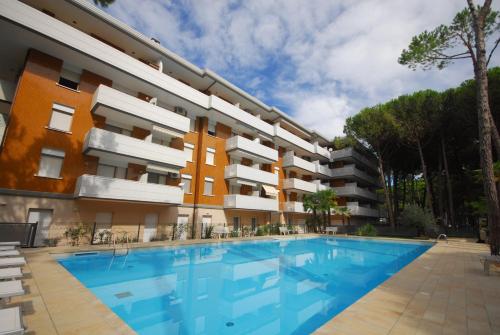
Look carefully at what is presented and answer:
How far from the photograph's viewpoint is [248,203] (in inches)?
977

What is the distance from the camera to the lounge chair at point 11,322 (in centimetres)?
281

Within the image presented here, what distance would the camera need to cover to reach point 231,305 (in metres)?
7.10

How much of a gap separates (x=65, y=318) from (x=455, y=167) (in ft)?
145

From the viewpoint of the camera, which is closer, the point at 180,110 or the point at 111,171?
the point at 111,171

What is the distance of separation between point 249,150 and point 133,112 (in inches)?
462

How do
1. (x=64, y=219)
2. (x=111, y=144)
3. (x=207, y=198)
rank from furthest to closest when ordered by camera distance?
(x=207, y=198) < (x=111, y=144) < (x=64, y=219)

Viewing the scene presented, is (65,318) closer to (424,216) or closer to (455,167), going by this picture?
(424,216)

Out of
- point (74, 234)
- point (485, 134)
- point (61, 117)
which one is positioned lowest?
point (74, 234)

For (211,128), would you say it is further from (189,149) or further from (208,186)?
(208,186)

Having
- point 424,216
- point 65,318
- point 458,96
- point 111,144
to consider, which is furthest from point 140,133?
point 458,96

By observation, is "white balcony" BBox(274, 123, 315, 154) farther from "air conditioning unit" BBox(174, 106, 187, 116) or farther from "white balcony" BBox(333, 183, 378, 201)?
"air conditioning unit" BBox(174, 106, 187, 116)

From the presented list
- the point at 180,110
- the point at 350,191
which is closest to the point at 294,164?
the point at 350,191

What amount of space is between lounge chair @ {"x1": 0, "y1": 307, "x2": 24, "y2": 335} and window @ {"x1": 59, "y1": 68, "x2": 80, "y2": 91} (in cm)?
1755

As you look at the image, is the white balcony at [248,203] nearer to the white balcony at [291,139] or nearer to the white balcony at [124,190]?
the white balcony at [124,190]
